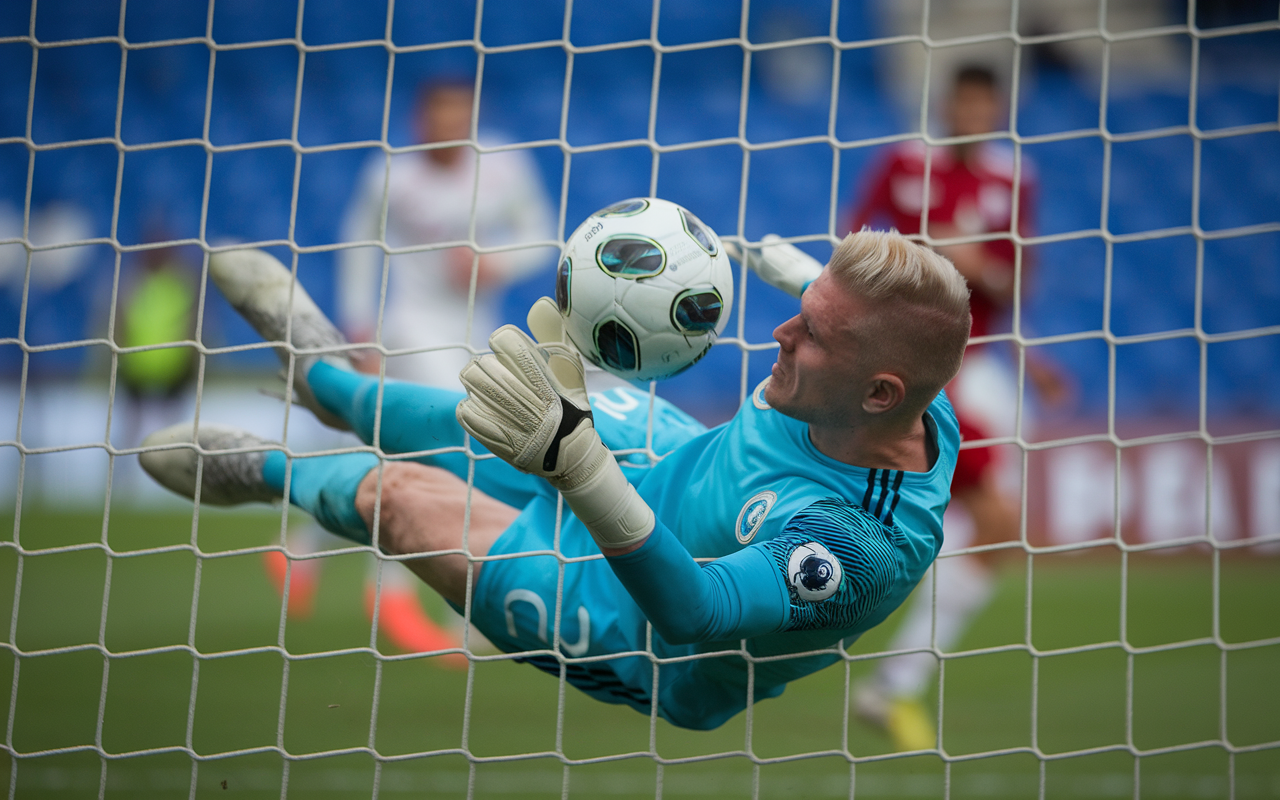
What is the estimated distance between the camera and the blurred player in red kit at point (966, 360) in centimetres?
372

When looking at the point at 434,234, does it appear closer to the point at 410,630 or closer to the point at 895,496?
the point at 410,630

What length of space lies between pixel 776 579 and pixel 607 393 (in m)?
0.97

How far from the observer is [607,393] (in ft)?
8.95

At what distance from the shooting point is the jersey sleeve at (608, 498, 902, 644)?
177 centimetres

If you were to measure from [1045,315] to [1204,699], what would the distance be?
462cm

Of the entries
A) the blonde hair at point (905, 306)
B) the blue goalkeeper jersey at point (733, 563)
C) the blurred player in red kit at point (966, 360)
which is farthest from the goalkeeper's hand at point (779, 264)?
the blurred player in red kit at point (966, 360)

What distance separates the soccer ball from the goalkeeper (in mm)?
85

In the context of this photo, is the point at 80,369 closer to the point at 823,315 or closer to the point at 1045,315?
the point at 1045,315

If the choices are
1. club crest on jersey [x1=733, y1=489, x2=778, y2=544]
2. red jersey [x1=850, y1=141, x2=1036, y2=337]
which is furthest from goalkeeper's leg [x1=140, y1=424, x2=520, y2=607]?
red jersey [x1=850, y1=141, x2=1036, y2=337]

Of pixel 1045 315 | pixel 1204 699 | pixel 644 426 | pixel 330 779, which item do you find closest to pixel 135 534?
pixel 330 779

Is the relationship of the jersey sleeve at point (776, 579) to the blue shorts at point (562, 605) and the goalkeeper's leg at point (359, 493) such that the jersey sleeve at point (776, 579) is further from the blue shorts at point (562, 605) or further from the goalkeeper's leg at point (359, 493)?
the goalkeeper's leg at point (359, 493)

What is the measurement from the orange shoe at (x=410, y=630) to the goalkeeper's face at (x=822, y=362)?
95.8 inches

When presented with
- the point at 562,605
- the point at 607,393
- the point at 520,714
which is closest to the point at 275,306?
the point at 607,393

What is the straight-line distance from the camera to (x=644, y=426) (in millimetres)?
2633
